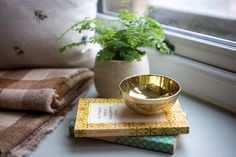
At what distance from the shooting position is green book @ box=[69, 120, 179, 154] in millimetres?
552

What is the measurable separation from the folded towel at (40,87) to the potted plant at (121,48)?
0.32ft

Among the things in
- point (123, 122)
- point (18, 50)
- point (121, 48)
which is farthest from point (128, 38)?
point (18, 50)

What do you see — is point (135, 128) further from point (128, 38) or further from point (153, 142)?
point (128, 38)

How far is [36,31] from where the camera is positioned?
0.80m

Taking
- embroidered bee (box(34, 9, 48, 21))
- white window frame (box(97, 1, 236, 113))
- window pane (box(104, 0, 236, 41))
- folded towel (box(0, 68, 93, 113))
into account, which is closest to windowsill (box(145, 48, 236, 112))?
white window frame (box(97, 1, 236, 113))

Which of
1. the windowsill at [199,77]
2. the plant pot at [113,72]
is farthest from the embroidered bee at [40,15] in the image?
the windowsill at [199,77]

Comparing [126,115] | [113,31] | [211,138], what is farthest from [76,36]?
[211,138]

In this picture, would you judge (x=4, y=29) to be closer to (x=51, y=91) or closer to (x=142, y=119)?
(x=51, y=91)

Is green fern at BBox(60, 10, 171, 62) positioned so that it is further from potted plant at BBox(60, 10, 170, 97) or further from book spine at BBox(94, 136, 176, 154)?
book spine at BBox(94, 136, 176, 154)

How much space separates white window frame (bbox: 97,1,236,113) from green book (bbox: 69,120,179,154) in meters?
0.23

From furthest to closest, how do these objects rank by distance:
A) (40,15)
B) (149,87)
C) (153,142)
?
(40,15) < (149,87) < (153,142)

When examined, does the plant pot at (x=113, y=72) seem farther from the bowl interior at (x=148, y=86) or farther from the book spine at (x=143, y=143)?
the book spine at (x=143, y=143)

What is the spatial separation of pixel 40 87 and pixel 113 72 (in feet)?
0.61

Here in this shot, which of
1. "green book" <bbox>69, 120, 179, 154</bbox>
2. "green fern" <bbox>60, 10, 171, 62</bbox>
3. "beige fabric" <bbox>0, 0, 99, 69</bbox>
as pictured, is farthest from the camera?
"beige fabric" <bbox>0, 0, 99, 69</bbox>
